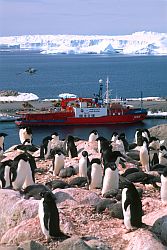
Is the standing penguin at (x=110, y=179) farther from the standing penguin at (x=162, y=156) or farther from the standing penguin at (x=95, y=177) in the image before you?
the standing penguin at (x=162, y=156)

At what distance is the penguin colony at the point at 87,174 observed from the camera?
8.11 meters

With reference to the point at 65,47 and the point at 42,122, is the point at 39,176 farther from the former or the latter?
the point at 65,47

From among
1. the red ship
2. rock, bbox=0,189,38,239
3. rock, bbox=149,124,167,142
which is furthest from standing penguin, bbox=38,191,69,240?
the red ship

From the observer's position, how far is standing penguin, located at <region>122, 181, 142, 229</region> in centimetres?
830

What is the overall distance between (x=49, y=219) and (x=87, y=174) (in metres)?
4.17

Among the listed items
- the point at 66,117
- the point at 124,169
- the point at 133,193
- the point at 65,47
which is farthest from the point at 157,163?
the point at 65,47

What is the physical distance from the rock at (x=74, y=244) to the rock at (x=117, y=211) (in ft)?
6.08

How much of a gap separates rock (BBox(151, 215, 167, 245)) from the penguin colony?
12.3 inches

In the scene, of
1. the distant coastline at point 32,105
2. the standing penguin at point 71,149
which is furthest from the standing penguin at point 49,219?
→ the distant coastline at point 32,105

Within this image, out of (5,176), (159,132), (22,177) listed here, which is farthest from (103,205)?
(159,132)

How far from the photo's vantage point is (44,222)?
7801 mm

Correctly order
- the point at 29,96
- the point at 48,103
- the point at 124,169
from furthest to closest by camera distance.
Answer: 1. the point at 29,96
2. the point at 48,103
3. the point at 124,169

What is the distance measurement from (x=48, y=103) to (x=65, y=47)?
145 m

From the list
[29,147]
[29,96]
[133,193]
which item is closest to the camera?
[133,193]
